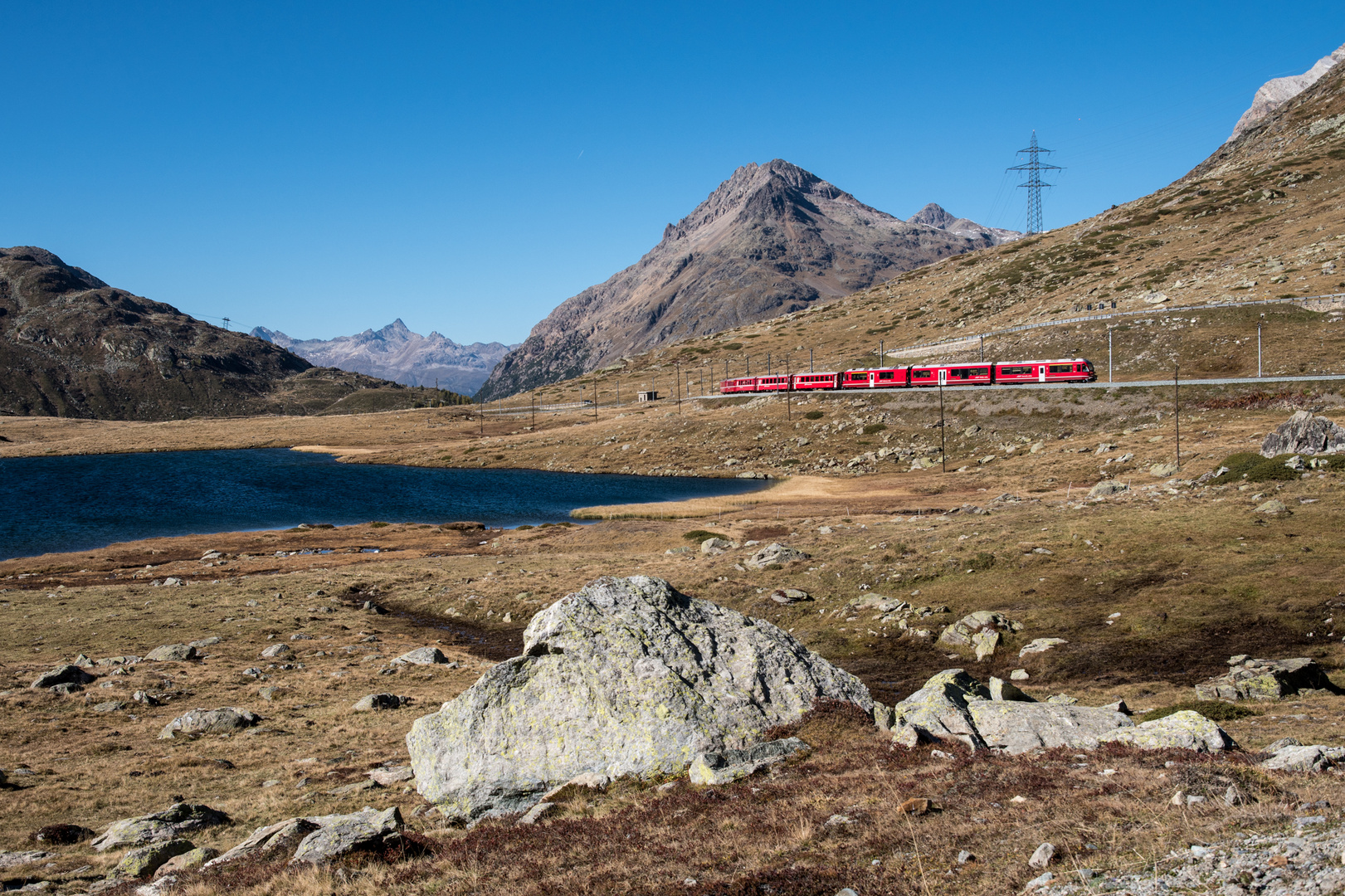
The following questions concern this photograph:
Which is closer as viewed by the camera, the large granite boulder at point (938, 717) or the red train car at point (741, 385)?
the large granite boulder at point (938, 717)

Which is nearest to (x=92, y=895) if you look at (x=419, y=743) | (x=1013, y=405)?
(x=419, y=743)

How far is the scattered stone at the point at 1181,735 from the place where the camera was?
15.8m

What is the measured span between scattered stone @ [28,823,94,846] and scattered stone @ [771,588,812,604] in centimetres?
3154

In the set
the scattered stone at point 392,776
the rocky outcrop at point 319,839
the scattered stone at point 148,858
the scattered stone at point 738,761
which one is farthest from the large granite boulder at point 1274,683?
the scattered stone at point 148,858

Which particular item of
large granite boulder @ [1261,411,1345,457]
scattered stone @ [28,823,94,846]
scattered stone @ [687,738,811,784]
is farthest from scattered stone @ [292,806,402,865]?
large granite boulder @ [1261,411,1345,457]

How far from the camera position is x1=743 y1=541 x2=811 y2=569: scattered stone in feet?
162

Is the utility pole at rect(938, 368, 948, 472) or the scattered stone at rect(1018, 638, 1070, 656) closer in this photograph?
the scattered stone at rect(1018, 638, 1070, 656)

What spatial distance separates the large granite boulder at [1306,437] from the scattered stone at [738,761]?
175 ft

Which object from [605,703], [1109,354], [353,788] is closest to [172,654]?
[353,788]

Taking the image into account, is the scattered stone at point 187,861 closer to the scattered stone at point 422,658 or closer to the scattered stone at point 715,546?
the scattered stone at point 422,658

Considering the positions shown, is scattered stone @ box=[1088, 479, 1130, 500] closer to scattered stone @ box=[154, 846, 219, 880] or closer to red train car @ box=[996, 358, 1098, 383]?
scattered stone @ box=[154, 846, 219, 880]

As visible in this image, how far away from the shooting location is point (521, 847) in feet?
46.6

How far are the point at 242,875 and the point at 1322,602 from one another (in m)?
37.3

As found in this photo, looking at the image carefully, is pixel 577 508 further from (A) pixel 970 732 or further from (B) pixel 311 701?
(A) pixel 970 732
